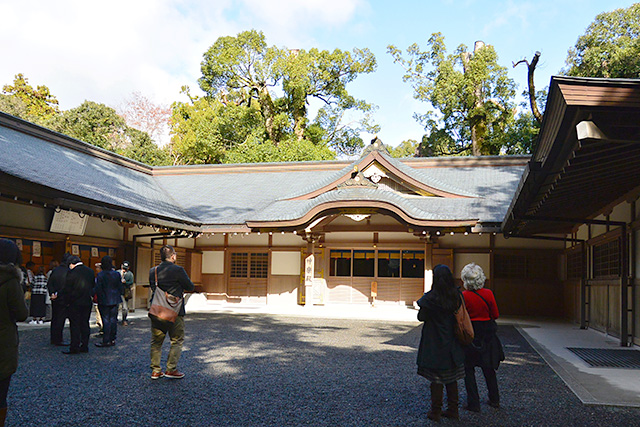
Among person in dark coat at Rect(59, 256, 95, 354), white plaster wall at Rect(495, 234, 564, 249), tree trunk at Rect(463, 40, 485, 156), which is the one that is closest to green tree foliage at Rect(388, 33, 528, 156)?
tree trunk at Rect(463, 40, 485, 156)

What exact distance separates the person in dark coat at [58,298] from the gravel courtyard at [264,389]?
1.00 feet

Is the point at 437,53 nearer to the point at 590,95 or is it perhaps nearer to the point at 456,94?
the point at 456,94

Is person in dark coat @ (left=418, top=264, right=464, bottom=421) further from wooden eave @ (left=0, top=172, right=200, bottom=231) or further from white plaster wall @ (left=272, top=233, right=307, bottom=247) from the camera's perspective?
white plaster wall @ (left=272, top=233, right=307, bottom=247)

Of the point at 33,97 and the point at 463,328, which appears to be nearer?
the point at 463,328

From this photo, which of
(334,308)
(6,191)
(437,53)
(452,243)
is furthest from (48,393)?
(437,53)

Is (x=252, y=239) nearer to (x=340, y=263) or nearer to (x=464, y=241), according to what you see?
(x=340, y=263)

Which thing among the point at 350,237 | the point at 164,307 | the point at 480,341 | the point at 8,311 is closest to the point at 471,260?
the point at 350,237

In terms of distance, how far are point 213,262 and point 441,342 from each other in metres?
15.0

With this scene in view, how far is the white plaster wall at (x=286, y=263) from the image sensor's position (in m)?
18.2

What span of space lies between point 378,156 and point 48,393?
41.3 feet

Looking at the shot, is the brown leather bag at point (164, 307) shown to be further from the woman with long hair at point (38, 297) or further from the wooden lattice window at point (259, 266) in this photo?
the wooden lattice window at point (259, 266)

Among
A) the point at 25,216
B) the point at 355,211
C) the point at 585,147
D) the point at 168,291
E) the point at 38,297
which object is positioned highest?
the point at 355,211

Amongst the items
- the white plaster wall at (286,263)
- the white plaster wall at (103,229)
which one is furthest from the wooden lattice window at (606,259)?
the white plaster wall at (103,229)

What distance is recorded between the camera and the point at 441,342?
4.67m
